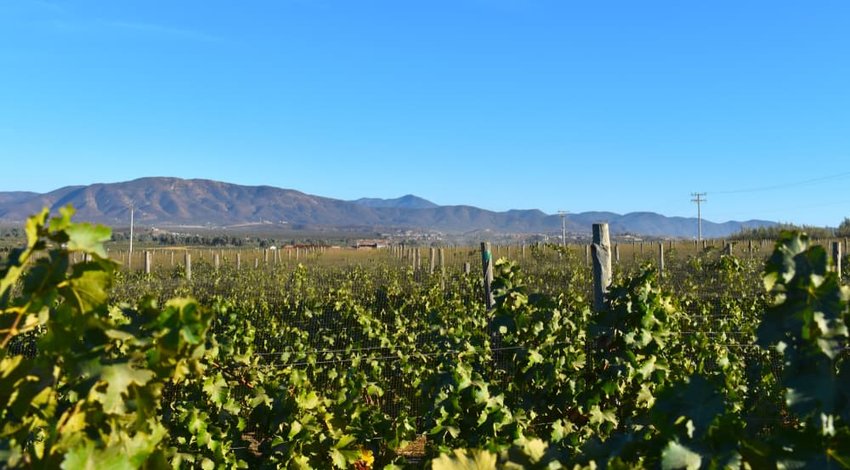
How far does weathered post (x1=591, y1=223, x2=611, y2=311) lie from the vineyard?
0.60 meters

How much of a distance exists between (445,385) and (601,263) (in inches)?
91.0

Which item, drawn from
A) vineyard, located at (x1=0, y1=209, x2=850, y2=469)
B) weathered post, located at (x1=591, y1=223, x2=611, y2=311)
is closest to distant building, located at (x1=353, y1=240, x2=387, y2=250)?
vineyard, located at (x1=0, y1=209, x2=850, y2=469)

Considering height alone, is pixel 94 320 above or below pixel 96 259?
below

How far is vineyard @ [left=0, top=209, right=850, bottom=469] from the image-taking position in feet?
4.68

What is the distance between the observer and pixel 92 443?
53.5 inches

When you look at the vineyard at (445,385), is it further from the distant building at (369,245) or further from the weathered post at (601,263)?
the distant building at (369,245)

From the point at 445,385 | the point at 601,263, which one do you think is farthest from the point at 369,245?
the point at 445,385

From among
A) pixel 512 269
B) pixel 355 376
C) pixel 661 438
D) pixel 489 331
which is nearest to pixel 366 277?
pixel 489 331

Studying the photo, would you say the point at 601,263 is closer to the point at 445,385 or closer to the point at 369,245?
the point at 445,385

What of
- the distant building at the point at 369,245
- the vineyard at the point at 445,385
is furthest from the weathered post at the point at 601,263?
the distant building at the point at 369,245

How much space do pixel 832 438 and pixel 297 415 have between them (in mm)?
3017

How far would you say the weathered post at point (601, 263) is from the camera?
18.4ft

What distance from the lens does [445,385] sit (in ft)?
12.5

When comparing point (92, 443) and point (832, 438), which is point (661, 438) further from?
point (92, 443)
